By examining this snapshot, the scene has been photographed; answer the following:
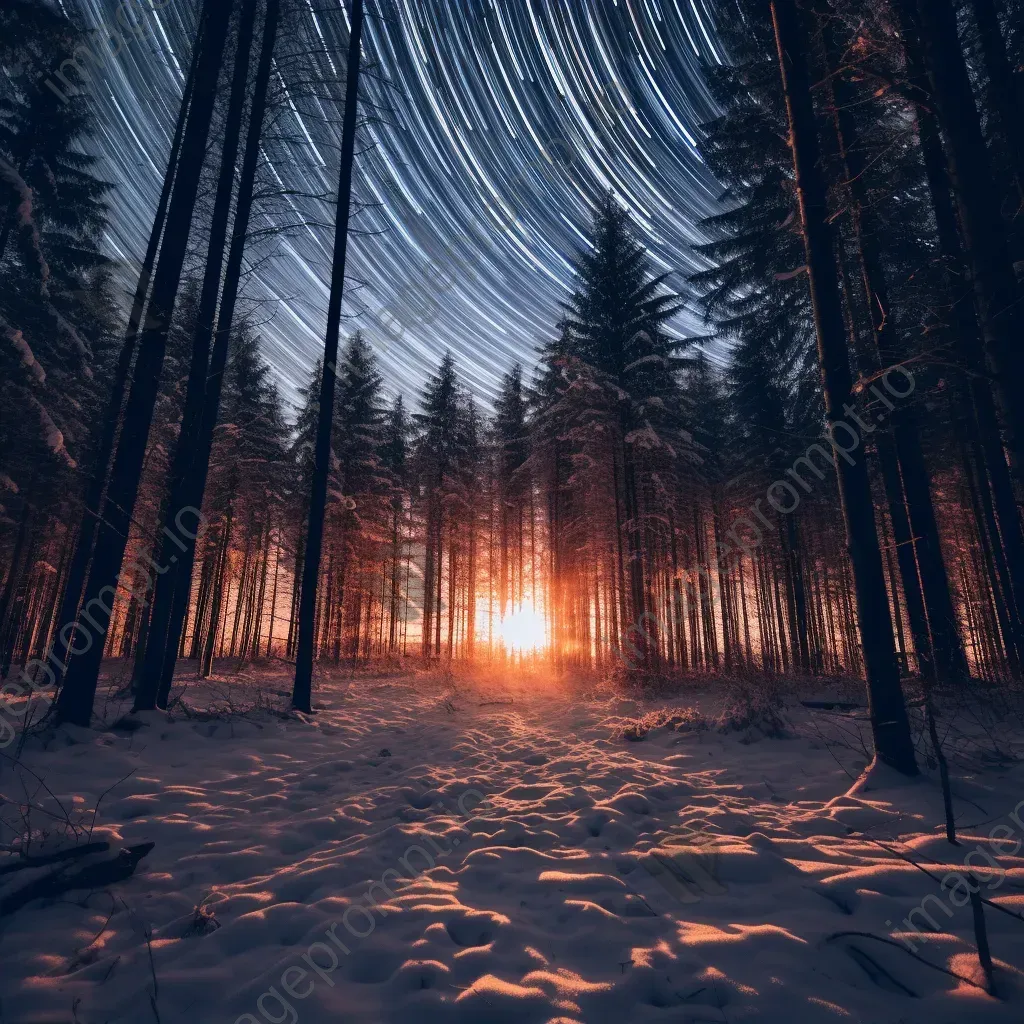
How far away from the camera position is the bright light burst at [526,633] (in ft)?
105

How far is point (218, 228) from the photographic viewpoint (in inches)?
337

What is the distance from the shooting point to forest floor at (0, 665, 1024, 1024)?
81.7 inches

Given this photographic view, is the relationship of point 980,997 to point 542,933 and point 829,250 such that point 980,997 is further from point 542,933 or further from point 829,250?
point 829,250

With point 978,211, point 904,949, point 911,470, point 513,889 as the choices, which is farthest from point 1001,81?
point 513,889

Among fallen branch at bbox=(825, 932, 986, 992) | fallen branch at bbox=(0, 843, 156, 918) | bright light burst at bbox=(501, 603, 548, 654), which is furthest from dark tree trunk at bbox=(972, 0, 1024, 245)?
bright light burst at bbox=(501, 603, 548, 654)

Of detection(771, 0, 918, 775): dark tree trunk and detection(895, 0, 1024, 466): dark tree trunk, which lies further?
detection(771, 0, 918, 775): dark tree trunk

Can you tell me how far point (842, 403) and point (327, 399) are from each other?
9.05m

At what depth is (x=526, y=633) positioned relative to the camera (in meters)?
33.4

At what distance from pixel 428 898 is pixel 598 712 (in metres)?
7.65

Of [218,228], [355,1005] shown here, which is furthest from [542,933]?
[218,228]

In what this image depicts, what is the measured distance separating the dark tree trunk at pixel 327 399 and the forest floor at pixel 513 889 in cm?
293

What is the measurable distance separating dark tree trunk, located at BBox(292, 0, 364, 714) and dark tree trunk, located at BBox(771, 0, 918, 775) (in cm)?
839

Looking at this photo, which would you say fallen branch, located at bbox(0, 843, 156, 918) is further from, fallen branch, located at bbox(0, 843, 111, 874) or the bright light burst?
the bright light burst

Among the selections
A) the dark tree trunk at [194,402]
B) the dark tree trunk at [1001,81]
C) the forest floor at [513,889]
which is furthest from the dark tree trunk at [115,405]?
the dark tree trunk at [1001,81]
